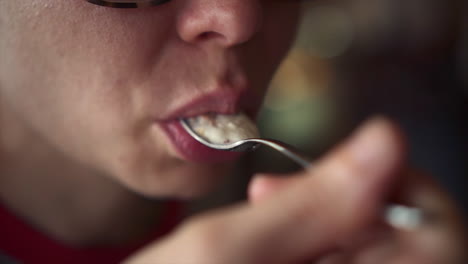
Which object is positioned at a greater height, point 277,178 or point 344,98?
point 344,98

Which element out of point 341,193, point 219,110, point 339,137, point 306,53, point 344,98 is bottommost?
point 341,193

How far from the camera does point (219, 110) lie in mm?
354

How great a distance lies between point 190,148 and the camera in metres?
0.36

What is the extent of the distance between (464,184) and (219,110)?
1.69ft

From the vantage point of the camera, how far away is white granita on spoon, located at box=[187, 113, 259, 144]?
35cm

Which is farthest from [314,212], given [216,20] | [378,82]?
[378,82]

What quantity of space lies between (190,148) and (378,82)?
688mm

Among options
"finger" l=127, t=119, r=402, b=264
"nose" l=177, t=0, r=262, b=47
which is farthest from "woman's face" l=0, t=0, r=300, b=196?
"finger" l=127, t=119, r=402, b=264

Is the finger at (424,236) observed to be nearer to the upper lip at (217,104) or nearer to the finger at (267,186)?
the finger at (267,186)

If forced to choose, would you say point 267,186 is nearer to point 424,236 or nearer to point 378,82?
point 424,236

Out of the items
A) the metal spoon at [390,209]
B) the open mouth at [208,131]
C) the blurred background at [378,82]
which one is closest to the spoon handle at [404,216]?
the metal spoon at [390,209]

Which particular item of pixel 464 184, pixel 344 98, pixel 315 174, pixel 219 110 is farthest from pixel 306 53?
pixel 315 174

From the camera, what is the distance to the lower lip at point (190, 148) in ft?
1.14

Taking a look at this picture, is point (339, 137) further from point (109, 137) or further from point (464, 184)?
point (109, 137)
